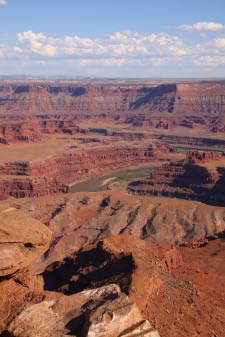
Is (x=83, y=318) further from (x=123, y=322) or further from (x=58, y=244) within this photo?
(x=58, y=244)

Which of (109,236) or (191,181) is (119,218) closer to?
(191,181)

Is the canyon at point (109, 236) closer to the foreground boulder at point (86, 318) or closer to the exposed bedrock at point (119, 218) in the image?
the foreground boulder at point (86, 318)

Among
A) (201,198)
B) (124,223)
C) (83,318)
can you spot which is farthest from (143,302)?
(201,198)

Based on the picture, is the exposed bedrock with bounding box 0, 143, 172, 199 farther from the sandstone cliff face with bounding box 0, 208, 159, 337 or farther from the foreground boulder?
the foreground boulder

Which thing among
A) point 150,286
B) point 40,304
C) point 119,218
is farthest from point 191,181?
point 40,304

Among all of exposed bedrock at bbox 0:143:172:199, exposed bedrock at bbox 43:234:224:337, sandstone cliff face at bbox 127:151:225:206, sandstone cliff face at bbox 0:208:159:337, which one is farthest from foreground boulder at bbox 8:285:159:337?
exposed bedrock at bbox 0:143:172:199

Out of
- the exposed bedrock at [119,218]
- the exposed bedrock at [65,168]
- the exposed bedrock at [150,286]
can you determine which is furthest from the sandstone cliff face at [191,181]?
the exposed bedrock at [150,286]

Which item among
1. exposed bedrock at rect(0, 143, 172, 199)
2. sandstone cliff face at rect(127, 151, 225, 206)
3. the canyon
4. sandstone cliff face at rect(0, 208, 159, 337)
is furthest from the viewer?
exposed bedrock at rect(0, 143, 172, 199)

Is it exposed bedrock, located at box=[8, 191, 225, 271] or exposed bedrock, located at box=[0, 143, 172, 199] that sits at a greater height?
exposed bedrock, located at box=[8, 191, 225, 271]
